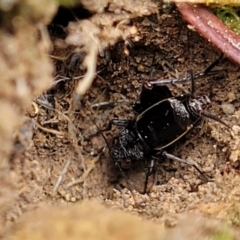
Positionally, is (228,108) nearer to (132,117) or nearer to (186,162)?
(186,162)

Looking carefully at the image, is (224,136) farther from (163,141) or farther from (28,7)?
(28,7)

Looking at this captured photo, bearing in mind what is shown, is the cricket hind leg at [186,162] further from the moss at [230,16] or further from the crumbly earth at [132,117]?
the moss at [230,16]

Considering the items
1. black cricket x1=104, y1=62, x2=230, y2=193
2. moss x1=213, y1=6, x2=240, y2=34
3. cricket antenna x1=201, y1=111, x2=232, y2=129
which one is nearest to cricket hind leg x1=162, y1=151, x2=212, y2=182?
black cricket x1=104, y1=62, x2=230, y2=193

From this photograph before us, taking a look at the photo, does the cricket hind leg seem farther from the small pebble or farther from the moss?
the moss

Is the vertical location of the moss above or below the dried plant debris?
above

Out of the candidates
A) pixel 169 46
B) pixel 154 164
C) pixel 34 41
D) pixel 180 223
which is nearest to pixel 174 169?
pixel 154 164

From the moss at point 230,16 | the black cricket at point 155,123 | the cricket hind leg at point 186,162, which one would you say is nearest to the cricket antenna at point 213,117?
the black cricket at point 155,123
